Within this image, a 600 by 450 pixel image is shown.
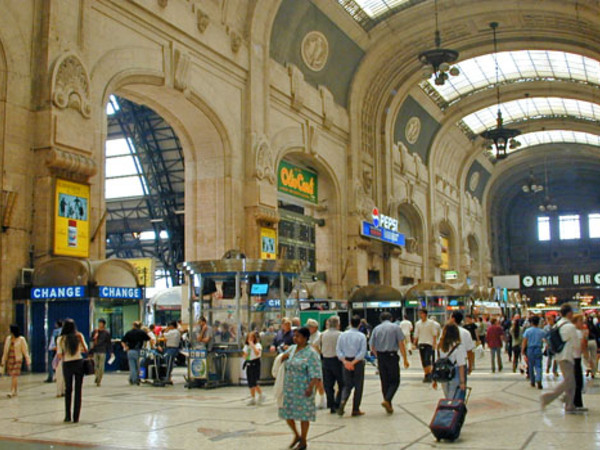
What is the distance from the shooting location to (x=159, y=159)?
38.7m

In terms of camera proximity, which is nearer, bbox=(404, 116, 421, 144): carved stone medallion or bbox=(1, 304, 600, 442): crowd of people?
bbox=(1, 304, 600, 442): crowd of people

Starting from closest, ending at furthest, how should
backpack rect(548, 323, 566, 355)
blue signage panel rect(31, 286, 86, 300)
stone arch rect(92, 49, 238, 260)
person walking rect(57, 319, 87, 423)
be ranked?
person walking rect(57, 319, 87, 423), backpack rect(548, 323, 566, 355), blue signage panel rect(31, 286, 86, 300), stone arch rect(92, 49, 238, 260)

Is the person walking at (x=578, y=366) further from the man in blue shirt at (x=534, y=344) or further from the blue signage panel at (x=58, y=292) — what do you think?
the blue signage panel at (x=58, y=292)

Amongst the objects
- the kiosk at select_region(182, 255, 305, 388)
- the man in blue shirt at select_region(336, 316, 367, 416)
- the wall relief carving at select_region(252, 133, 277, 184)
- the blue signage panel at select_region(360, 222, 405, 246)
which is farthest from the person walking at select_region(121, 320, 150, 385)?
the blue signage panel at select_region(360, 222, 405, 246)

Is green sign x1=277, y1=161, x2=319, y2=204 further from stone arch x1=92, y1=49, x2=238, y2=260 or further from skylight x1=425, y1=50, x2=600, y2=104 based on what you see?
skylight x1=425, y1=50, x2=600, y2=104

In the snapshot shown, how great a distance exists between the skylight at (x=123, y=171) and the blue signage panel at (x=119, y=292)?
23.3 metres

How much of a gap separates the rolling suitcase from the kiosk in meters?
6.75

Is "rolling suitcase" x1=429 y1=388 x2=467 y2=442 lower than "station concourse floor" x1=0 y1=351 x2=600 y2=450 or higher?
higher

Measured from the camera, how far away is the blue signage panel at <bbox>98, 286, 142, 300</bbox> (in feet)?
51.2

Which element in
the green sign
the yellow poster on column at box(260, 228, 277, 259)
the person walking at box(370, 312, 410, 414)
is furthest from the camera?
the green sign

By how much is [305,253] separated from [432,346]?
16.4 m

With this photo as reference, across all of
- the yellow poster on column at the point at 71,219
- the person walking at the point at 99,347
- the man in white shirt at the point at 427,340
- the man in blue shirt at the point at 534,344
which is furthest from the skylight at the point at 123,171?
the man in blue shirt at the point at 534,344

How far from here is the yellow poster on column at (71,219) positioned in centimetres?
1552

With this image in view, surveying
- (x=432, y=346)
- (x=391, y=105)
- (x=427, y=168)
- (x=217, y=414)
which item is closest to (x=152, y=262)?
(x=391, y=105)
